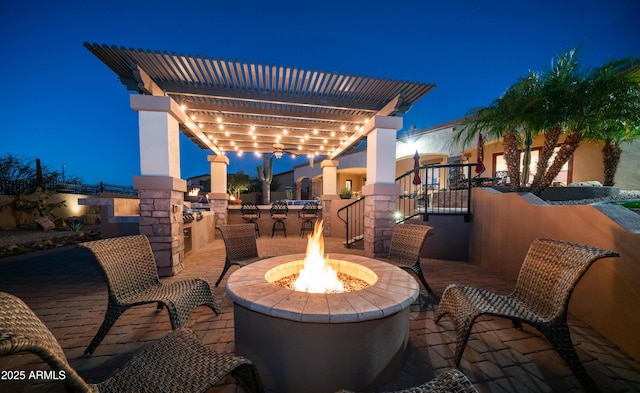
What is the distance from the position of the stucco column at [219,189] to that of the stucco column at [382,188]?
5.48m

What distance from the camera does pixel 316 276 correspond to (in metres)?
2.67

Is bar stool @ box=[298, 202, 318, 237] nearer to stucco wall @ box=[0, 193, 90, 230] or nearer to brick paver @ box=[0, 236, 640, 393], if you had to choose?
brick paver @ box=[0, 236, 640, 393]

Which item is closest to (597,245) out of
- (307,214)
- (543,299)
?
(543,299)

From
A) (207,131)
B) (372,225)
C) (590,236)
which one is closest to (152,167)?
(207,131)

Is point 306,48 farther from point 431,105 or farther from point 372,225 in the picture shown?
point 431,105

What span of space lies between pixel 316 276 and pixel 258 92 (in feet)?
13.3

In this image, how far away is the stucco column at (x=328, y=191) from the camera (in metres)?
8.45

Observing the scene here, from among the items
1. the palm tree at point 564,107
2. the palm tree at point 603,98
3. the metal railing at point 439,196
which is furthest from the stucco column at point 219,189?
the palm tree at point 603,98

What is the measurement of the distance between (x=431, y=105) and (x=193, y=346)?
88.2m

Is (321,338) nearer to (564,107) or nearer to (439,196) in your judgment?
(564,107)

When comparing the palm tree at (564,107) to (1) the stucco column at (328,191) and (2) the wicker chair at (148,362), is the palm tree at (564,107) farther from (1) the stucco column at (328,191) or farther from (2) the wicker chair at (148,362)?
(2) the wicker chair at (148,362)

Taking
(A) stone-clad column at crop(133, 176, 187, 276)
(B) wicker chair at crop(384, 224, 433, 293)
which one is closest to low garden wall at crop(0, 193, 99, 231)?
(A) stone-clad column at crop(133, 176, 187, 276)

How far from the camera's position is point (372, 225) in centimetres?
498

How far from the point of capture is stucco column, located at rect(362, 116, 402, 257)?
493cm
